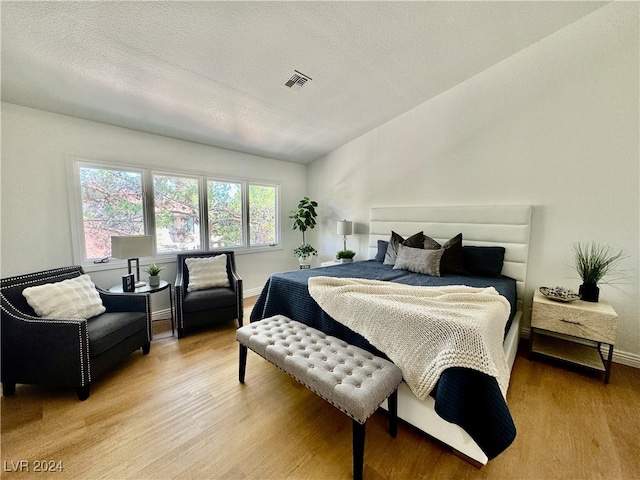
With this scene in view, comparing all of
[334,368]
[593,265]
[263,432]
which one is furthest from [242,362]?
[593,265]

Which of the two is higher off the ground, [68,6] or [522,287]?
[68,6]

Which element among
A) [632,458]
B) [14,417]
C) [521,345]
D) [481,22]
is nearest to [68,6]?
[14,417]

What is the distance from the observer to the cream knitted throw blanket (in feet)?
4.41

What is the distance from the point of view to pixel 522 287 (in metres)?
2.81

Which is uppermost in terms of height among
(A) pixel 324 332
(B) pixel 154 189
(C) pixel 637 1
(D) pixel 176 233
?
(C) pixel 637 1

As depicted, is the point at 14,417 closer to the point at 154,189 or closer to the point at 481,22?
the point at 154,189

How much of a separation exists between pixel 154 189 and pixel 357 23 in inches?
113

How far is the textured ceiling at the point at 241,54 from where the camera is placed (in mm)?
1730

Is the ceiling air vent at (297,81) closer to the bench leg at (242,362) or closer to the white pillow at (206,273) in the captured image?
the white pillow at (206,273)

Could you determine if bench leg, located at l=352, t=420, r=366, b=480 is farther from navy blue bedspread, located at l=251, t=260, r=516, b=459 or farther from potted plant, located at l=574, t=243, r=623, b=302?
potted plant, located at l=574, t=243, r=623, b=302

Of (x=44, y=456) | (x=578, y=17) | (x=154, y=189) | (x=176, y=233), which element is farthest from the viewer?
(x=176, y=233)

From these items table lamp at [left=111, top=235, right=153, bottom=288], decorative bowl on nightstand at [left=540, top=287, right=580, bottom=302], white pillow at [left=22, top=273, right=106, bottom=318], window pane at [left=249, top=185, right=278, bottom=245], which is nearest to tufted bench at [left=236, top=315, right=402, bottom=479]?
white pillow at [left=22, top=273, right=106, bottom=318]

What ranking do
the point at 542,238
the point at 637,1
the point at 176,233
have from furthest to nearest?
1. the point at 176,233
2. the point at 542,238
3. the point at 637,1

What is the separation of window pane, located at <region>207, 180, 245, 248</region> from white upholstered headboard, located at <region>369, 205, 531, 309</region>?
2.26 metres
